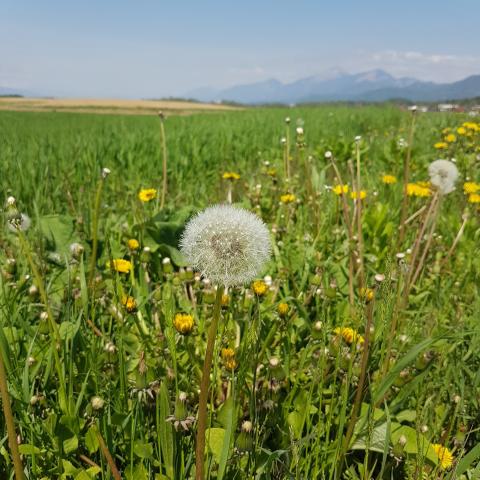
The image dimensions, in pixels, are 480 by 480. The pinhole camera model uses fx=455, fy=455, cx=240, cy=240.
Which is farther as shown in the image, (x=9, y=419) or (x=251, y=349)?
(x=251, y=349)

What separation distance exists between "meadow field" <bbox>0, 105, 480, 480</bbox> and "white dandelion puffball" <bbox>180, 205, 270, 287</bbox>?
8 centimetres

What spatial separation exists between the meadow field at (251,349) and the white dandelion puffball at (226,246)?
8cm

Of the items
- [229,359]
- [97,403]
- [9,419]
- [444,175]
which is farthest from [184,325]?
[444,175]

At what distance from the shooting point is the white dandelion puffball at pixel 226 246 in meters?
0.97

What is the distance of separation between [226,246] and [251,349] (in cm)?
38

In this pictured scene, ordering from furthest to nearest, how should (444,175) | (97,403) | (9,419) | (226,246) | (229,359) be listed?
(444,175) → (229,359) → (97,403) → (226,246) → (9,419)

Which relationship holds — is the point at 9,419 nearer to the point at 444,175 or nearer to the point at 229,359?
the point at 229,359

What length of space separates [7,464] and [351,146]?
16.0 feet

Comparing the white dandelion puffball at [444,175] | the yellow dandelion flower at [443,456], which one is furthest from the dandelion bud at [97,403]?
the white dandelion puffball at [444,175]

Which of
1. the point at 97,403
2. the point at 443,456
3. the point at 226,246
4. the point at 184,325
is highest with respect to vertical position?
the point at 226,246

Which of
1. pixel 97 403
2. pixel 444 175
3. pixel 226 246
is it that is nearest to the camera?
pixel 226 246

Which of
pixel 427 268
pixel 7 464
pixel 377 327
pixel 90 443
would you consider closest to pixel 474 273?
pixel 427 268

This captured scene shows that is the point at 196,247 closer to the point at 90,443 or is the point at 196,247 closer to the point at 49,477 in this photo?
the point at 90,443

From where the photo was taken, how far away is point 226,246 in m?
1.00
